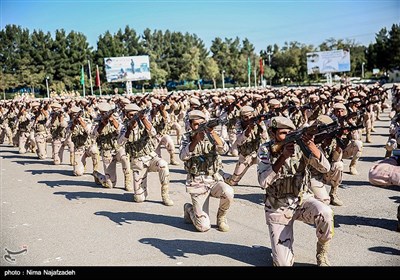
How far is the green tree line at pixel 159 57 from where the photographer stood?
205 feet

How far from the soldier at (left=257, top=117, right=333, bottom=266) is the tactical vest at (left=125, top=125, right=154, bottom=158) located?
4.04m

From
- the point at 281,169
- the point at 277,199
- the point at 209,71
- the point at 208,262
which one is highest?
the point at 209,71

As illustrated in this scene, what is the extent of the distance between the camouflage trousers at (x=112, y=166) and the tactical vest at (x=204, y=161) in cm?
330

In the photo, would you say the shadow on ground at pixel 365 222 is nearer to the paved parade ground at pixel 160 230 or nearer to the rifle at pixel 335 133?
the paved parade ground at pixel 160 230

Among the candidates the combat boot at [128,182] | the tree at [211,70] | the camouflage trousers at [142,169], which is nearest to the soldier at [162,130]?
the combat boot at [128,182]

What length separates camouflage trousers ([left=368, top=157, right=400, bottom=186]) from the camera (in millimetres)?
5527

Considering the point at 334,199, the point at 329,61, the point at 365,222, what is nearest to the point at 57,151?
the point at 334,199

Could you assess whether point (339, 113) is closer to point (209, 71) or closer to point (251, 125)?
point (251, 125)

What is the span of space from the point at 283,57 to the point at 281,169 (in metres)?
77.3

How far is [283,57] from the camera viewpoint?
7938cm

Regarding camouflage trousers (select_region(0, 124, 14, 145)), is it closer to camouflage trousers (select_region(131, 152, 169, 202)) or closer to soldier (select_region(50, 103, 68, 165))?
soldier (select_region(50, 103, 68, 165))

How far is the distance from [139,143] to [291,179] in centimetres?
446

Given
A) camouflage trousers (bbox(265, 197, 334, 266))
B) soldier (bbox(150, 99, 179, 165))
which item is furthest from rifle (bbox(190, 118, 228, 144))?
soldier (bbox(150, 99, 179, 165))
